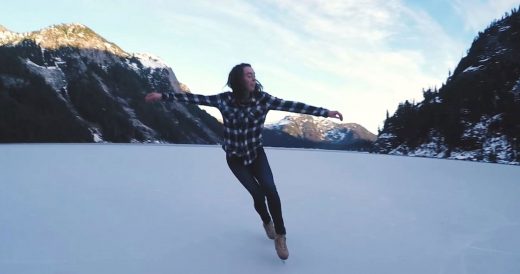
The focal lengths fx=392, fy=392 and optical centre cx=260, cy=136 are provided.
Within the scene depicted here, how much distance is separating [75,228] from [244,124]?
241 cm

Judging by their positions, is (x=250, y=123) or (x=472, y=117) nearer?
(x=250, y=123)

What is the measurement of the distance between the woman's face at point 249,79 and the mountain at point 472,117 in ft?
268

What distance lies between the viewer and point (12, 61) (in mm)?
109750

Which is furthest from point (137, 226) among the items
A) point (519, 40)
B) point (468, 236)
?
point (519, 40)

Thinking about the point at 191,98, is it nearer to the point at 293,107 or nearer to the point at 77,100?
the point at 293,107

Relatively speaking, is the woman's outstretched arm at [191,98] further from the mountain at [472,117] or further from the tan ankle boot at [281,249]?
the mountain at [472,117]

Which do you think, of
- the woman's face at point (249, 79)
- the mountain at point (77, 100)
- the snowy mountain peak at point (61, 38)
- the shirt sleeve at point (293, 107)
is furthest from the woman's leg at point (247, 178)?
the snowy mountain peak at point (61, 38)

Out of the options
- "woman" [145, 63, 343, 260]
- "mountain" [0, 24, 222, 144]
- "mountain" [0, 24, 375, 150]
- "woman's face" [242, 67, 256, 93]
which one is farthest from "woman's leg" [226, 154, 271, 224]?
"mountain" [0, 24, 222, 144]

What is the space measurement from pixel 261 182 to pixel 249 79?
1050 mm

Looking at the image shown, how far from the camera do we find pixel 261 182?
4.01m

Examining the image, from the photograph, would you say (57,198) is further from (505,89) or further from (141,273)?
(505,89)

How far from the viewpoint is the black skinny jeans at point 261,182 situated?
391 cm

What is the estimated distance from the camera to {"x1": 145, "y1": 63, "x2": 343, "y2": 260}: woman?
392 cm

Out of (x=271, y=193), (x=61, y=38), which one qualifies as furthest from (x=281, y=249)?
(x=61, y=38)
